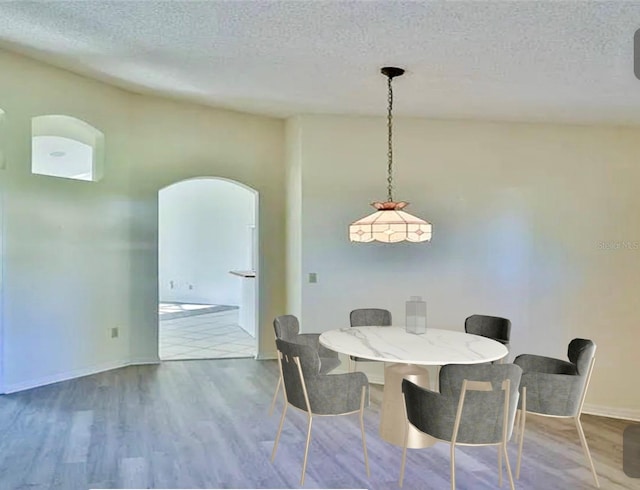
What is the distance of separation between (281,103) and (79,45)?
195cm

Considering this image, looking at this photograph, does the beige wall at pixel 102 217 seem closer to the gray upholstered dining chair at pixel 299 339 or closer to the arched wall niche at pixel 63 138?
the arched wall niche at pixel 63 138

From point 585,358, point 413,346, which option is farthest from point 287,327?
point 585,358

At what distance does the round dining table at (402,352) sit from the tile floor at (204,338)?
2967 millimetres

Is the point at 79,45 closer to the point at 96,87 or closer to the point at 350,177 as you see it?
the point at 96,87

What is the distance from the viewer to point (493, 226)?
223 inches

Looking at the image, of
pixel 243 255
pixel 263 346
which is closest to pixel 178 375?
pixel 263 346

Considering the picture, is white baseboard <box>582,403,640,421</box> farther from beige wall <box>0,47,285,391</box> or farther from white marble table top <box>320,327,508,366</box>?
beige wall <box>0,47,285,391</box>

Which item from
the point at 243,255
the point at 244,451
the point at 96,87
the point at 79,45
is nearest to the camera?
the point at 244,451

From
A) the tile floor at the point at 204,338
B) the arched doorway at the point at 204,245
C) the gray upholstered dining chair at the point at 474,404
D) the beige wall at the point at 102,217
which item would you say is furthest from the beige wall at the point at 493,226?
the arched doorway at the point at 204,245

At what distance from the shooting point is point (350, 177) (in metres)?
5.66

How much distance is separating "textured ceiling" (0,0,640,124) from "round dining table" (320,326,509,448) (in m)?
1.96

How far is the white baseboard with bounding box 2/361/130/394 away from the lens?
15.5 feet

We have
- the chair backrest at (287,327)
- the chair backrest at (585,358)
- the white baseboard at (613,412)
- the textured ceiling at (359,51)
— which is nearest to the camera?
the textured ceiling at (359,51)

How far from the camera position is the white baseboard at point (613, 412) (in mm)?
5168
